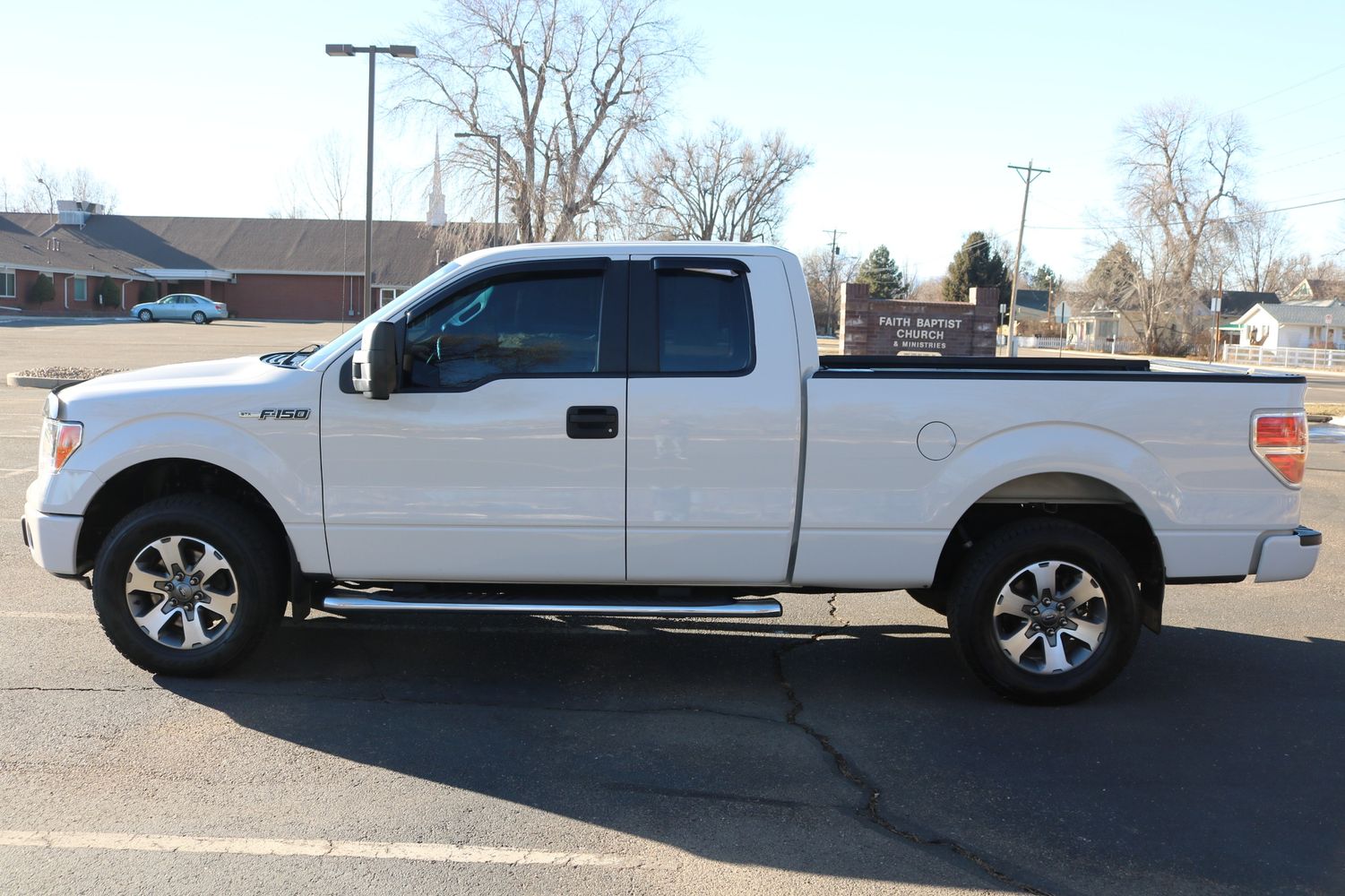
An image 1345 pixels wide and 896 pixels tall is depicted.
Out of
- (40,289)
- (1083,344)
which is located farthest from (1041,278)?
(40,289)

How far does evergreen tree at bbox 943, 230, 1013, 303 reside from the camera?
93562 millimetres

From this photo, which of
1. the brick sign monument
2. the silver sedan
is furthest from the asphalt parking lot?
the silver sedan

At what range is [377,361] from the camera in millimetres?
4938

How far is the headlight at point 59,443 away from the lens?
527 cm

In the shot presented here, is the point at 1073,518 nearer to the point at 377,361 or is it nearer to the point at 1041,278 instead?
the point at 377,361

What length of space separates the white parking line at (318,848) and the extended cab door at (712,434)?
169 cm

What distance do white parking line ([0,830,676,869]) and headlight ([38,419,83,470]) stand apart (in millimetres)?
1972

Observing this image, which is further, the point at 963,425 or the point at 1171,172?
the point at 1171,172

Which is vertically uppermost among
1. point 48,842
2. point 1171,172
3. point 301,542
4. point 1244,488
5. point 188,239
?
point 1171,172

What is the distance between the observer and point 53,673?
5434mm

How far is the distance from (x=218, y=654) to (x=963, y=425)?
11.7ft

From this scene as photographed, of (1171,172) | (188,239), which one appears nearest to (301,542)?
(188,239)

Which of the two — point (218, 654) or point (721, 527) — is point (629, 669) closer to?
point (721, 527)

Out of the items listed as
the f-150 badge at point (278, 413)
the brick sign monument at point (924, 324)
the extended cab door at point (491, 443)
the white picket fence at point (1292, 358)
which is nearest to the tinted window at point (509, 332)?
the extended cab door at point (491, 443)
